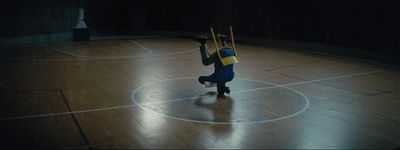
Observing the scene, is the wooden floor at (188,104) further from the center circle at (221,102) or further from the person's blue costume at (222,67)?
the person's blue costume at (222,67)

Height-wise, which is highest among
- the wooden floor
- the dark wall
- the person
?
the dark wall

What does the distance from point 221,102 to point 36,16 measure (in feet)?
30.0

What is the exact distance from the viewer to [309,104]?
21.5ft

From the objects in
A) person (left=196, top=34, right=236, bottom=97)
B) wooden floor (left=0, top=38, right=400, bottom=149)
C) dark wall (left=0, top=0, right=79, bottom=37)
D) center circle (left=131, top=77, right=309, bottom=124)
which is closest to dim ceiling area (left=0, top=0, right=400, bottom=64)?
dark wall (left=0, top=0, right=79, bottom=37)

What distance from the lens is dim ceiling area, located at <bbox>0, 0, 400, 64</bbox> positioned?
11398 millimetres

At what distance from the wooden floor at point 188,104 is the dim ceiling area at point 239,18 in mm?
1341

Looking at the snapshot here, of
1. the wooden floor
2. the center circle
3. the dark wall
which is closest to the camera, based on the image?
the wooden floor

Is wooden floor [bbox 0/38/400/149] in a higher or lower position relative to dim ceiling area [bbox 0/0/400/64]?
lower

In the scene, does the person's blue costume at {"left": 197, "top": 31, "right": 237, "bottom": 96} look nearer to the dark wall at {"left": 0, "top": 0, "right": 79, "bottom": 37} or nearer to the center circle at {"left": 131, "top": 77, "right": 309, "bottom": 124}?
the center circle at {"left": 131, "top": 77, "right": 309, "bottom": 124}

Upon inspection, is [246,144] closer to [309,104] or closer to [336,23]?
[309,104]

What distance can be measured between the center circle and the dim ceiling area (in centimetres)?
497

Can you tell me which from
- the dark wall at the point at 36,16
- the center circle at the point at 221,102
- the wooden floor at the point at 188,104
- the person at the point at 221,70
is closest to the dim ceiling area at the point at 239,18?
the dark wall at the point at 36,16

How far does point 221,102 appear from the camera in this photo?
21.4 feet

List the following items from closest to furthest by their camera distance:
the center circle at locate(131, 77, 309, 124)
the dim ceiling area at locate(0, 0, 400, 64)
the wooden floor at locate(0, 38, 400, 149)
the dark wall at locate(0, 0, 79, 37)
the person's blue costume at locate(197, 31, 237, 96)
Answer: the wooden floor at locate(0, 38, 400, 149) → the center circle at locate(131, 77, 309, 124) → the person's blue costume at locate(197, 31, 237, 96) → the dim ceiling area at locate(0, 0, 400, 64) → the dark wall at locate(0, 0, 79, 37)
